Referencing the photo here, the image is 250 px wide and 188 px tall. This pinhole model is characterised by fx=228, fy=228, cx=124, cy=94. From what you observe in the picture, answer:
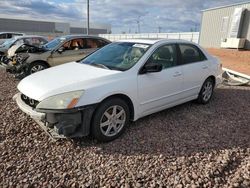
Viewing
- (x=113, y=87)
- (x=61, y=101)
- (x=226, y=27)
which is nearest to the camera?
(x=61, y=101)

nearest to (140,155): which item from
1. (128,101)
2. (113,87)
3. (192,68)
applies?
(128,101)

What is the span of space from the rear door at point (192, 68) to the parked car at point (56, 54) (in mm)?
4649

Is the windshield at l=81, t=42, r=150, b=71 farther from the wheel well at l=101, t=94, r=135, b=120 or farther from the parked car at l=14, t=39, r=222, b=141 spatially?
the wheel well at l=101, t=94, r=135, b=120

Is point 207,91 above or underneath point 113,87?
underneath

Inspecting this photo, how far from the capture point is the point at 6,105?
518 cm

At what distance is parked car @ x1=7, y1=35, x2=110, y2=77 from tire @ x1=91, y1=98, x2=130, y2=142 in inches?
205

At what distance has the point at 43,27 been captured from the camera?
236ft

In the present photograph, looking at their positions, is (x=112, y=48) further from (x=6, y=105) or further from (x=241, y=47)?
(x=241, y=47)

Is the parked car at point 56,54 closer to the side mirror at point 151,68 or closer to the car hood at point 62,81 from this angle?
the car hood at point 62,81

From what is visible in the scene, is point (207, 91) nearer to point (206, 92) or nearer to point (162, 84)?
point (206, 92)

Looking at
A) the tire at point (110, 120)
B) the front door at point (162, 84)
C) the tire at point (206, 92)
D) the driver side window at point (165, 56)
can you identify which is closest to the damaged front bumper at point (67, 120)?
the tire at point (110, 120)

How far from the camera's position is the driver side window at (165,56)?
13.6ft

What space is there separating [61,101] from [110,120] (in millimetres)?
843

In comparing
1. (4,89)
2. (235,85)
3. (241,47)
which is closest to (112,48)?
(4,89)
